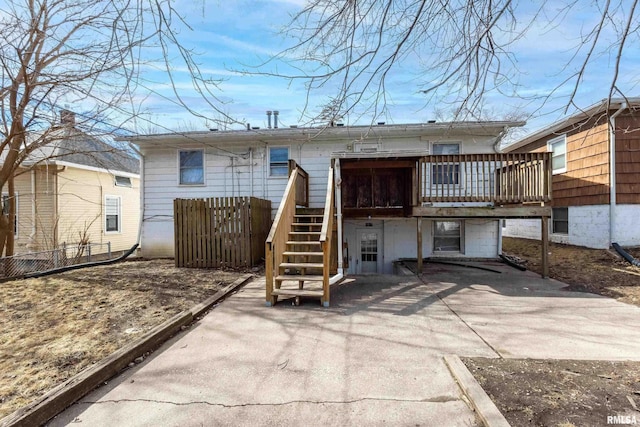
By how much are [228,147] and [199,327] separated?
24.0 feet

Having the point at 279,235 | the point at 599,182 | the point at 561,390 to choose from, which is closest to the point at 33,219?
the point at 279,235

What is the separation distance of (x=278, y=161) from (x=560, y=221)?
10.4 meters

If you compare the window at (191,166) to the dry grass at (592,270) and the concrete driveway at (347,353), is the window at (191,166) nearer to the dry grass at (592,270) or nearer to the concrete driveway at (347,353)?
the concrete driveway at (347,353)

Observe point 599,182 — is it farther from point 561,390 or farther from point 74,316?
point 74,316

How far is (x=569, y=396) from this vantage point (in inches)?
99.0

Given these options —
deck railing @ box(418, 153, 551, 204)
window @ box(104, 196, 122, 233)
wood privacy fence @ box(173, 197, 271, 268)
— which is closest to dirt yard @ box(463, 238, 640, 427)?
deck railing @ box(418, 153, 551, 204)

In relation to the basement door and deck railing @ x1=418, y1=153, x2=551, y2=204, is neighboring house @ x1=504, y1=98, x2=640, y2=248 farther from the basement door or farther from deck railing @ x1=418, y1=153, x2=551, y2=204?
the basement door

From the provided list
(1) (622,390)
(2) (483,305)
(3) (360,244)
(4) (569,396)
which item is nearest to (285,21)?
(4) (569,396)

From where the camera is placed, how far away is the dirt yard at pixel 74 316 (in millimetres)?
2922

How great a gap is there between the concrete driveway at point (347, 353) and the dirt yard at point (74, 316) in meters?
0.51

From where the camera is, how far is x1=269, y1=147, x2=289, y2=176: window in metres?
10.4

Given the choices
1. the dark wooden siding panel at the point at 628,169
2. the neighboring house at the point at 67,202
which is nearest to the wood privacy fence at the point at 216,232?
the neighboring house at the point at 67,202

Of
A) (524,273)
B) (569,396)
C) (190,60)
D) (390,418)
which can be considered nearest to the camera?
(390,418)

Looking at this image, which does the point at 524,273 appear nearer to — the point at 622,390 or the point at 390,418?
the point at 622,390
